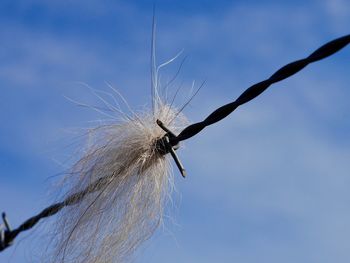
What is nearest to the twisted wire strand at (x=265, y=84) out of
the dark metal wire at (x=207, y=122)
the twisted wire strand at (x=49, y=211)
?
the dark metal wire at (x=207, y=122)

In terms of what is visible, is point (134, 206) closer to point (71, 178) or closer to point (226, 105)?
point (71, 178)

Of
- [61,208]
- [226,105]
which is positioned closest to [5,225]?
[61,208]

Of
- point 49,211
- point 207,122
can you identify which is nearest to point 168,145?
point 207,122

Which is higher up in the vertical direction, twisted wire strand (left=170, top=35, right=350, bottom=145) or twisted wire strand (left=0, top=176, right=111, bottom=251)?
twisted wire strand (left=0, top=176, right=111, bottom=251)

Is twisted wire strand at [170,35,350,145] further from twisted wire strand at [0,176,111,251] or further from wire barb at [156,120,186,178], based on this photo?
twisted wire strand at [0,176,111,251]

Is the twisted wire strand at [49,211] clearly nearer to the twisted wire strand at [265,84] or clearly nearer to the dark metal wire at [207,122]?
the dark metal wire at [207,122]

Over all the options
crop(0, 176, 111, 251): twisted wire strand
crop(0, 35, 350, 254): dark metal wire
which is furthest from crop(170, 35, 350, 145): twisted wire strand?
crop(0, 176, 111, 251): twisted wire strand

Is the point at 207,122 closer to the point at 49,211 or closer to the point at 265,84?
the point at 265,84
